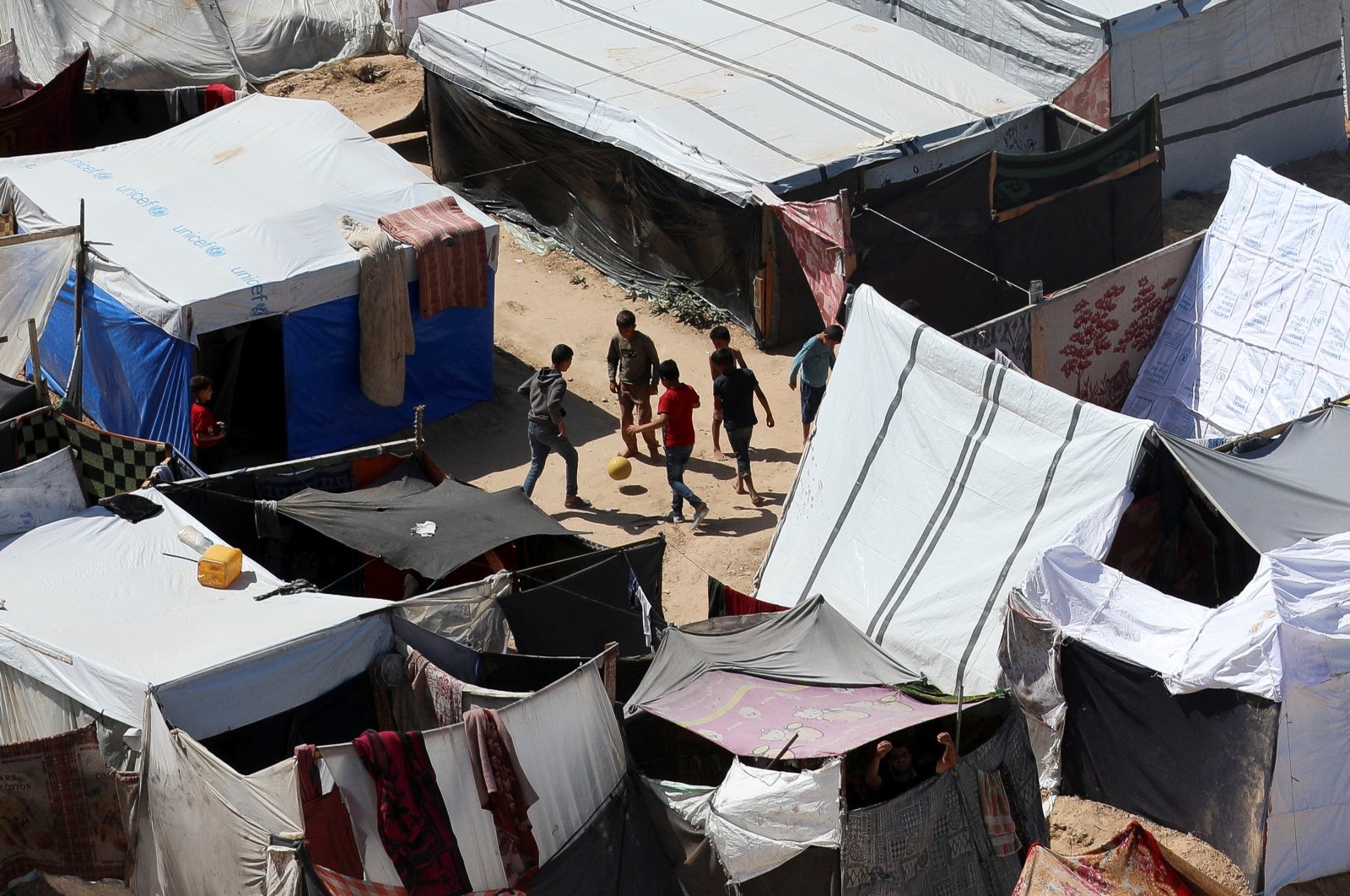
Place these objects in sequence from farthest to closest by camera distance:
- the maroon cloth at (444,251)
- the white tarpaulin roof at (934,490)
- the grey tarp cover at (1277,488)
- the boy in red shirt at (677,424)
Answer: the maroon cloth at (444,251)
the boy in red shirt at (677,424)
the white tarpaulin roof at (934,490)
the grey tarp cover at (1277,488)

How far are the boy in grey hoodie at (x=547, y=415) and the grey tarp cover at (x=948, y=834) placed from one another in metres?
4.94

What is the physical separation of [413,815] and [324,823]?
1.26ft

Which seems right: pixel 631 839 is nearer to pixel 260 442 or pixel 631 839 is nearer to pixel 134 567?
pixel 134 567

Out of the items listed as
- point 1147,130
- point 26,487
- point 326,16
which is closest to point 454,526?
point 26,487

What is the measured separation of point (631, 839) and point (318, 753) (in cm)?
158

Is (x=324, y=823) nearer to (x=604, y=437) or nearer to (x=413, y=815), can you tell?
(x=413, y=815)

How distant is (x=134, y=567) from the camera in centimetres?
838

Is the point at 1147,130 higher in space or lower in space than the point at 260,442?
higher

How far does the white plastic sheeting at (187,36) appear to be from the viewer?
59.1 feet

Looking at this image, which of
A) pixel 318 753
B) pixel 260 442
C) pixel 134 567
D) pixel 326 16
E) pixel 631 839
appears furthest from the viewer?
pixel 326 16

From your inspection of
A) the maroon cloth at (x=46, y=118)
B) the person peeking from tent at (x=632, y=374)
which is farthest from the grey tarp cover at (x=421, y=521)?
the maroon cloth at (x=46, y=118)

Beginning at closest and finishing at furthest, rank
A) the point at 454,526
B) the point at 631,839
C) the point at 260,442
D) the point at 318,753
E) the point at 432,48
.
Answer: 1. the point at 318,753
2. the point at 631,839
3. the point at 454,526
4. the point at 260,442
5. the point at 432,48

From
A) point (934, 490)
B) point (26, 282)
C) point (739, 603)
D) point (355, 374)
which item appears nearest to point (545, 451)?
point (355, 374)

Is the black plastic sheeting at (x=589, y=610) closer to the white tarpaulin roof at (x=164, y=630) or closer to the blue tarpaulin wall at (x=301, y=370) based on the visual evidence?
the white tarpaulin roof at (x=164, y=630)
